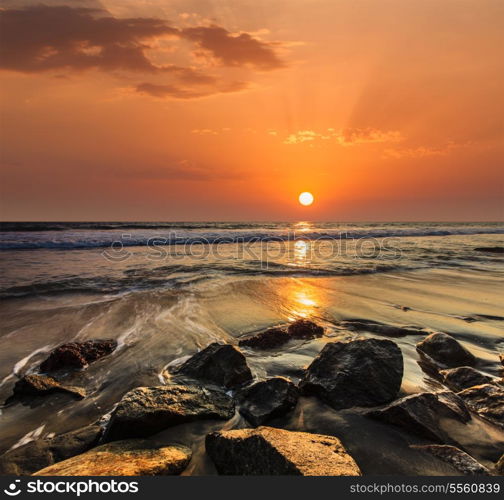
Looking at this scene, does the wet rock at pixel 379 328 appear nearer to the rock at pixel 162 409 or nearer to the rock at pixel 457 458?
the rock at pixel 457 458

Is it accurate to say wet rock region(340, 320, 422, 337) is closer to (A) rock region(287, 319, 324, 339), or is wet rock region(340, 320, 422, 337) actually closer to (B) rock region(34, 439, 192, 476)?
(A) rock region(287, 319, 324, 339)

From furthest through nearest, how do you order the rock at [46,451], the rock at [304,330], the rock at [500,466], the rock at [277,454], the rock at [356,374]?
the rock at [304,330] < the rock at [356,374] < the rock at [46,451] < the rock at [500,466] < the rock at [277,454]

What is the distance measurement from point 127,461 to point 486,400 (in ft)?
10.4

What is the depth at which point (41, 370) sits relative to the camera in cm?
394

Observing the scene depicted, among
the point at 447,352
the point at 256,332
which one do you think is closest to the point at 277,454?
the point at 447,352

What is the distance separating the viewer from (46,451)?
94.9 inches

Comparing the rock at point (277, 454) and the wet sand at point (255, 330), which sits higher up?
the rock at point (277, 454)

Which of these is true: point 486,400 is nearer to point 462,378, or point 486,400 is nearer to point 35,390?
point 462,378

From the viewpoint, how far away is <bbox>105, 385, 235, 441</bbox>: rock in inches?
98.0

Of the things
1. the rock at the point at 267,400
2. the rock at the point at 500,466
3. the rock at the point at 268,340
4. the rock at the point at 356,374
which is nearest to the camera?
the rock at the point at 500,466

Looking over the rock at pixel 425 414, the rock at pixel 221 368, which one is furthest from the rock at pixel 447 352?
the rock at pixel 221 368

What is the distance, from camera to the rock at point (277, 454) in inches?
75.4

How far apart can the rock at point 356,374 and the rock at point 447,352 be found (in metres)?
1.18

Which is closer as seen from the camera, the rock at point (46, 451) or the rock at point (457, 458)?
the rock at point (457, 458)
